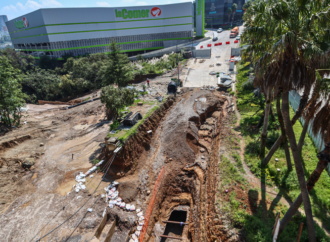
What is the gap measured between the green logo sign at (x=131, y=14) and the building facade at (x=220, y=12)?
46280 mm

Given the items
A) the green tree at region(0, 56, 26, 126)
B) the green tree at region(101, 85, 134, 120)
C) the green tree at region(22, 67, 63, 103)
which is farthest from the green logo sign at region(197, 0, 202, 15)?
the green tree at region(0, 56, 26, 126)

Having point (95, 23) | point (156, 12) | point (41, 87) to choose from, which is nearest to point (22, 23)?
point (95, 23)

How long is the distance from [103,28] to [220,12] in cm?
6285

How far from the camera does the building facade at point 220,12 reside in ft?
295

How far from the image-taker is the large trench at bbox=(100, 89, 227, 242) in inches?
486

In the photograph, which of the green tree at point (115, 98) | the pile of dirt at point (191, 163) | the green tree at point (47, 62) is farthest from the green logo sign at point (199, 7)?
the green tree at point (115, 98)

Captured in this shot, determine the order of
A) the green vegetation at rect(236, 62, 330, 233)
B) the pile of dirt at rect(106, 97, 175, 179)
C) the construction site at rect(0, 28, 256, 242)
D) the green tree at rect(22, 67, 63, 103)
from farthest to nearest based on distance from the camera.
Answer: the green tree at rect(22, 67, 63, 103) → the pile of dirt at rect(106, 97, 175, 179) → the construction site at rect(0, 28, 256, 242) → the green vegetation at rect(236, 62, 330, 233)

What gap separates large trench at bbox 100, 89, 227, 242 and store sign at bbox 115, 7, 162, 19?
176 feet

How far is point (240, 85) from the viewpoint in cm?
2869

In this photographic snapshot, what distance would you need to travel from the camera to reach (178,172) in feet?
50.6

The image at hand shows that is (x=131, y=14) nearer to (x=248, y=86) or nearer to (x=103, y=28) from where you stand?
(x=103, y=28)

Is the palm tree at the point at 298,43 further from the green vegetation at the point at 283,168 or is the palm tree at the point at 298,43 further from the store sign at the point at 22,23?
the store sign at the point at 22,23

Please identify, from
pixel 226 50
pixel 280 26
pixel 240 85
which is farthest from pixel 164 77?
pixel 280 26

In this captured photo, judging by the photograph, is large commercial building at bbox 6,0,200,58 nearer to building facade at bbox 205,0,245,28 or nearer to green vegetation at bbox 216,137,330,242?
building facade at bbox 205,0,245,28
